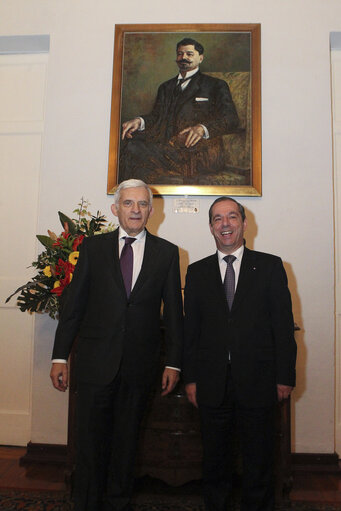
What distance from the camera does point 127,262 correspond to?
1921 mm

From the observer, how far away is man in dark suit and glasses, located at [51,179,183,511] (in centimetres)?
179

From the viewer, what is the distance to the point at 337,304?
3.04 m

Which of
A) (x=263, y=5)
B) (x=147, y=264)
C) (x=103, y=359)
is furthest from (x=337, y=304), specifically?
(x=263, y=5)

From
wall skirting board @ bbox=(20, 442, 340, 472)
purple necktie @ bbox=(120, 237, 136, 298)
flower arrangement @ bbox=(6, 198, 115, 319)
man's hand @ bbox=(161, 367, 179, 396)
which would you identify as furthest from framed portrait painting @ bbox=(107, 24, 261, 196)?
wall skirting board @ bbox=(20, 442, 340, 472)

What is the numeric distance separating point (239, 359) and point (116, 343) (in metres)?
0.61

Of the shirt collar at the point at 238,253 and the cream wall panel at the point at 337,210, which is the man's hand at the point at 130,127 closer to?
the shirt collar at the point at 238,253

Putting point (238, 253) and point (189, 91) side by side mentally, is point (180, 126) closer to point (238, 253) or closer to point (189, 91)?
point (189, 91)

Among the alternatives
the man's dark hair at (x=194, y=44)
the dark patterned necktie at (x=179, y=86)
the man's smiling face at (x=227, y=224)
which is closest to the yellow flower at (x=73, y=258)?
the man's smiling face at (x=227, y=224)

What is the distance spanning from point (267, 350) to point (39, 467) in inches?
79.5

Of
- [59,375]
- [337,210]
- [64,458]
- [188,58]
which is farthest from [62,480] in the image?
[188,58]

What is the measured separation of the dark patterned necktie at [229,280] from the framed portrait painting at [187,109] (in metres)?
1.04

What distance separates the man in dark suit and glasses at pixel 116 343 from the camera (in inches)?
70.6

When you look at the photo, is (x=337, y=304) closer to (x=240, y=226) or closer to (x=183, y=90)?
(x=240, y=226)

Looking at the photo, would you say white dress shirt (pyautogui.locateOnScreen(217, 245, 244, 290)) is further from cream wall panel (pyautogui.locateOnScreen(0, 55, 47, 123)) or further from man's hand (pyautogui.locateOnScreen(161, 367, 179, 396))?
cream wall panel (pyautogui.locateOnScreen(0, 55, 47, 123))
